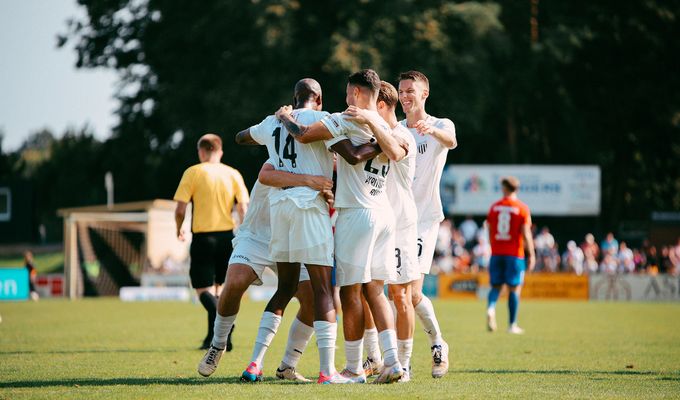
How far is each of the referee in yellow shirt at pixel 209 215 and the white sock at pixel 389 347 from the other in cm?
380

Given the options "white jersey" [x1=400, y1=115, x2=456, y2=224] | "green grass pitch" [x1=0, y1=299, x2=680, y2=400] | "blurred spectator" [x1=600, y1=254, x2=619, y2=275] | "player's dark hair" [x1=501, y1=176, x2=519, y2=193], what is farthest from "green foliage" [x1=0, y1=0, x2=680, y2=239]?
Result: "white jersey" [x1=400, y1=115, x2=456, y2=224]

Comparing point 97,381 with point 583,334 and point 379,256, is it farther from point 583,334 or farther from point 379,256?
point 583,334

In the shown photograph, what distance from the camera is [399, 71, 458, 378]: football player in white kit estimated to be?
869cm

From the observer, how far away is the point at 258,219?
27.9 ft

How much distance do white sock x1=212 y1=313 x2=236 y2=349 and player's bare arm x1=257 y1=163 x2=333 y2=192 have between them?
48.2 inches

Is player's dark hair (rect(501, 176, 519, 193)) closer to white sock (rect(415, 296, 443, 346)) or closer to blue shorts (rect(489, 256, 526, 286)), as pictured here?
blue shorts (rect(489, 256, 526, 286))

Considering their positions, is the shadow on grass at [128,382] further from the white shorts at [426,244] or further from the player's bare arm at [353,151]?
the player's bare arm at [353,151]

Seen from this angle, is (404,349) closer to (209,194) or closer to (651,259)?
(209,194)

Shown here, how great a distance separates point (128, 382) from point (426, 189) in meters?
3.04

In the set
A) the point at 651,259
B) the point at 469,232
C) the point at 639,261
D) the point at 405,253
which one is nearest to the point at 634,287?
the point at 651,259

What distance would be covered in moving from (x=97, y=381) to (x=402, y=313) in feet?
8.39

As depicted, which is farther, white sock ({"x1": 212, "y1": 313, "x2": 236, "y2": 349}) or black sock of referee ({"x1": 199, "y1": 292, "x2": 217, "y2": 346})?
black sock of referee ({"x1": 199, "y1": 292, "x2": 217, "y2": 346})

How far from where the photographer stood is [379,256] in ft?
26.0

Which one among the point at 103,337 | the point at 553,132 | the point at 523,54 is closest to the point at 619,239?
the point at 553,132
